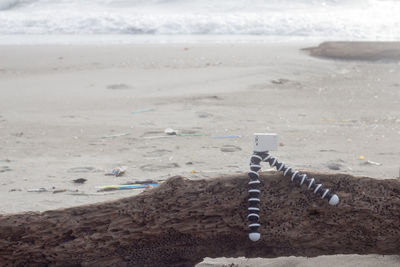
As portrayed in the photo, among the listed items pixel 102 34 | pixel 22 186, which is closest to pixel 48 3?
pixel 102 34

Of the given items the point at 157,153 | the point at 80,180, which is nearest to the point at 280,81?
the point at 157,153

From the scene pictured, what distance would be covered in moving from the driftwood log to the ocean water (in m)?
10.8

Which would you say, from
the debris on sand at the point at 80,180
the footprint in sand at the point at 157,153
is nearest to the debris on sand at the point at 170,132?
the footprint in sand at the point at 157,153

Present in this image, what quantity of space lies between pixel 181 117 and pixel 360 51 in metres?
4.50

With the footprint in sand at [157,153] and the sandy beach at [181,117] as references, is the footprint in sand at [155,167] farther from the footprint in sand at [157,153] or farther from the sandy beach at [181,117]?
the footprint in sand at [157,153]

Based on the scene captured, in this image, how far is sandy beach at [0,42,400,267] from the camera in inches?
149

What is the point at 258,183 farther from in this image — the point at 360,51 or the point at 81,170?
the point at 360,51

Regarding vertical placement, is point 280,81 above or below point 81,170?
above

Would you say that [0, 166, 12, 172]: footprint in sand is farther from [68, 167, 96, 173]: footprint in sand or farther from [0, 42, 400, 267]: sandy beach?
[68, 167, 96, 173]: footprint in sand

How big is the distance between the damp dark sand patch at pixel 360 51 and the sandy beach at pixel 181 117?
12cm

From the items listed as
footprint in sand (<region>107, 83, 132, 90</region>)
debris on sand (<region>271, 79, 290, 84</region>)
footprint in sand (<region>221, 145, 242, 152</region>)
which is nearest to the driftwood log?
footprint in sand (<region>221, 145, 242, 152</region>)

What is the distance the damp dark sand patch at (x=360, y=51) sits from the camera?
28.4ft

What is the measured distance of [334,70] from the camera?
8250 millimetres

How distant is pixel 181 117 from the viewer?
5.57m
